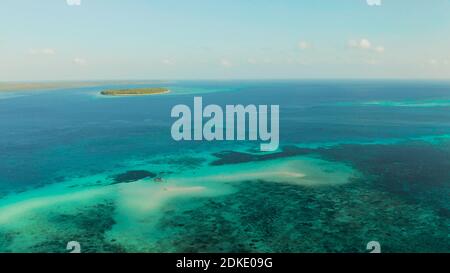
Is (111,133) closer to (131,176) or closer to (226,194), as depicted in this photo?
(131,176)

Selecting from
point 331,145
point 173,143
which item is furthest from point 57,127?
point 331,145

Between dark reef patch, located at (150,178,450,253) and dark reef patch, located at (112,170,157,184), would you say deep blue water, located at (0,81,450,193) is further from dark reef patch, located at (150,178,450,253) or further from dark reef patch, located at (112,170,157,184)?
dark reef patch, located at (150,178,450,253)

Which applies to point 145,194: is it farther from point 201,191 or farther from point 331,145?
point 331,145

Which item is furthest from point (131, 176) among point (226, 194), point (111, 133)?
point (111, 133)

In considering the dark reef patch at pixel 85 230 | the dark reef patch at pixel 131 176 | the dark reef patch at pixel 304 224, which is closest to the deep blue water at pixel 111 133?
the dark reef patch at pixel 131 176

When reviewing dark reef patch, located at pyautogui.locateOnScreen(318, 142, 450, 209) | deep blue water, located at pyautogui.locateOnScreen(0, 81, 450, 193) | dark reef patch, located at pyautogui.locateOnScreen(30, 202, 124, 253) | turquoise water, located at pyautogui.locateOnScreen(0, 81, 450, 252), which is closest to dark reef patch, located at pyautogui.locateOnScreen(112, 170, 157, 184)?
turquoise water, located at pyautogui.locateOnScreen(0, 81, 450, 252)

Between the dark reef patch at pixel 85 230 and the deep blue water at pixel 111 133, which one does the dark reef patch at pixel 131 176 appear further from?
the dark reef patch at pixel 85 230
